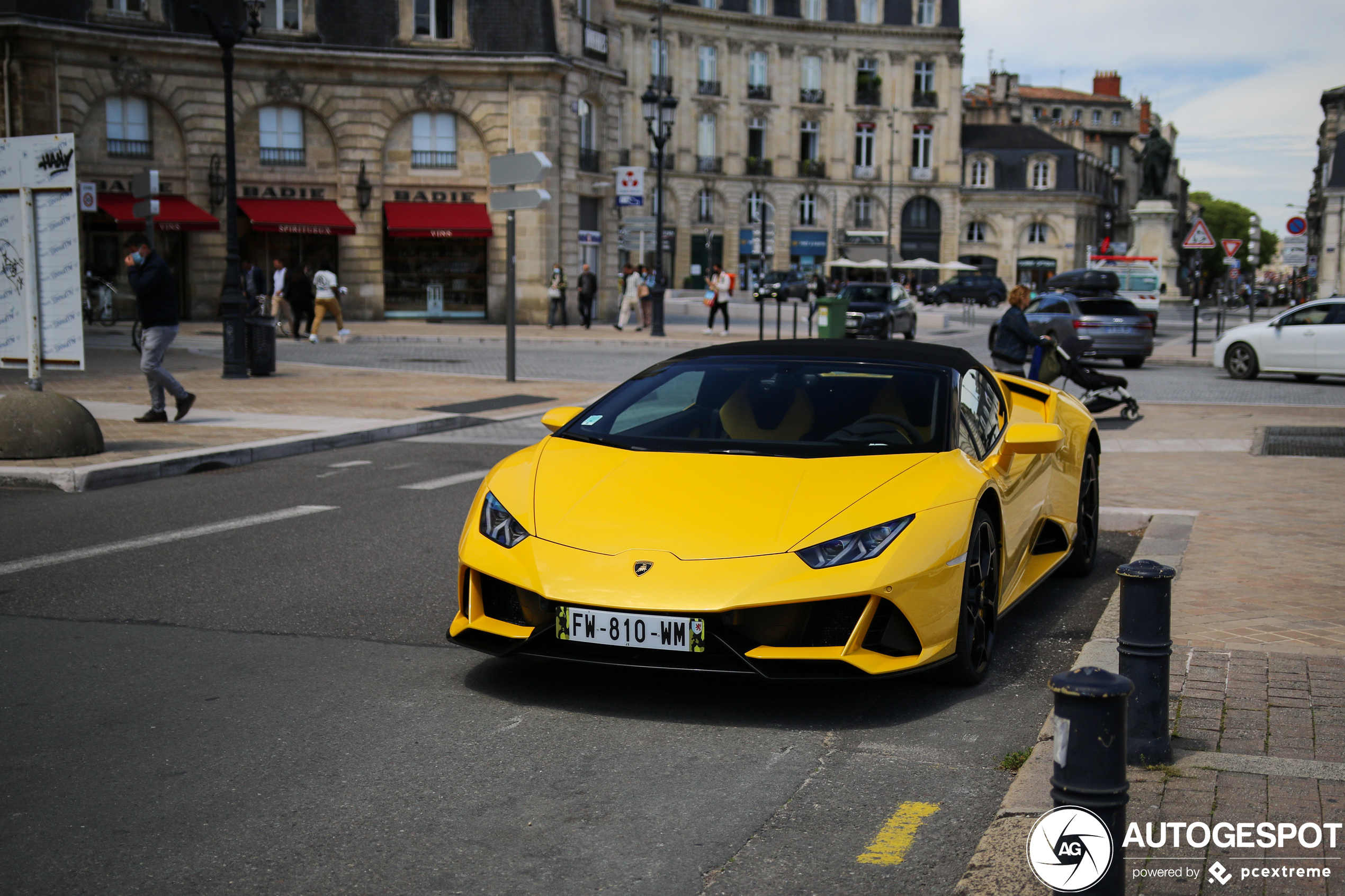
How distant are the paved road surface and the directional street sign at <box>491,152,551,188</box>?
12.2 m

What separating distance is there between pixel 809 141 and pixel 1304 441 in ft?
224

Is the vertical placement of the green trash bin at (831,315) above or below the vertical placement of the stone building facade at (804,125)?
below

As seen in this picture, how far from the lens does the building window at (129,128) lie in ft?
120

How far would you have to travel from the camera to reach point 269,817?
3770 millimetres

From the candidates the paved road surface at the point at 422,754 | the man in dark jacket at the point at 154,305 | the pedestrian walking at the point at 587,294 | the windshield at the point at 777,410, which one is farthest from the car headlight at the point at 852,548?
the pedestrian walking at the point at 587,294

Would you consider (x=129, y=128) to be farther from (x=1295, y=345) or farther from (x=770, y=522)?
(x=770, y=522)

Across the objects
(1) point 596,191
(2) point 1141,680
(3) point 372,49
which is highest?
(3) point 372,49

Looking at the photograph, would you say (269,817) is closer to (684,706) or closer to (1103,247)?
(684,706)

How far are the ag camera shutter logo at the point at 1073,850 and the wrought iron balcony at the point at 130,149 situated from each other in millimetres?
38209

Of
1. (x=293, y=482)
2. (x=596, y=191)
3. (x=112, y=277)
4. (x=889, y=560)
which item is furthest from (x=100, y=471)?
(x=596, y=191)

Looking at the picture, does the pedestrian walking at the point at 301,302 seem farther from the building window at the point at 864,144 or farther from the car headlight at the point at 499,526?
the building window at the point at 864,144

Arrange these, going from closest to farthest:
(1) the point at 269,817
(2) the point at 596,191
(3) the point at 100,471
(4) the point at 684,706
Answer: (1) the point at 269,817
(4) the point at 684,706
(3) the point at 100,471
(2) the point at 596,191

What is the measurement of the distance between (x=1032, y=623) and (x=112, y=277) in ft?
116

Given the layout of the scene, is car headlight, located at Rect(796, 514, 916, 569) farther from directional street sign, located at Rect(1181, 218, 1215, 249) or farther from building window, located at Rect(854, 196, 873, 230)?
Answer: building window, located at Rect(854, 196, 873, 230)
